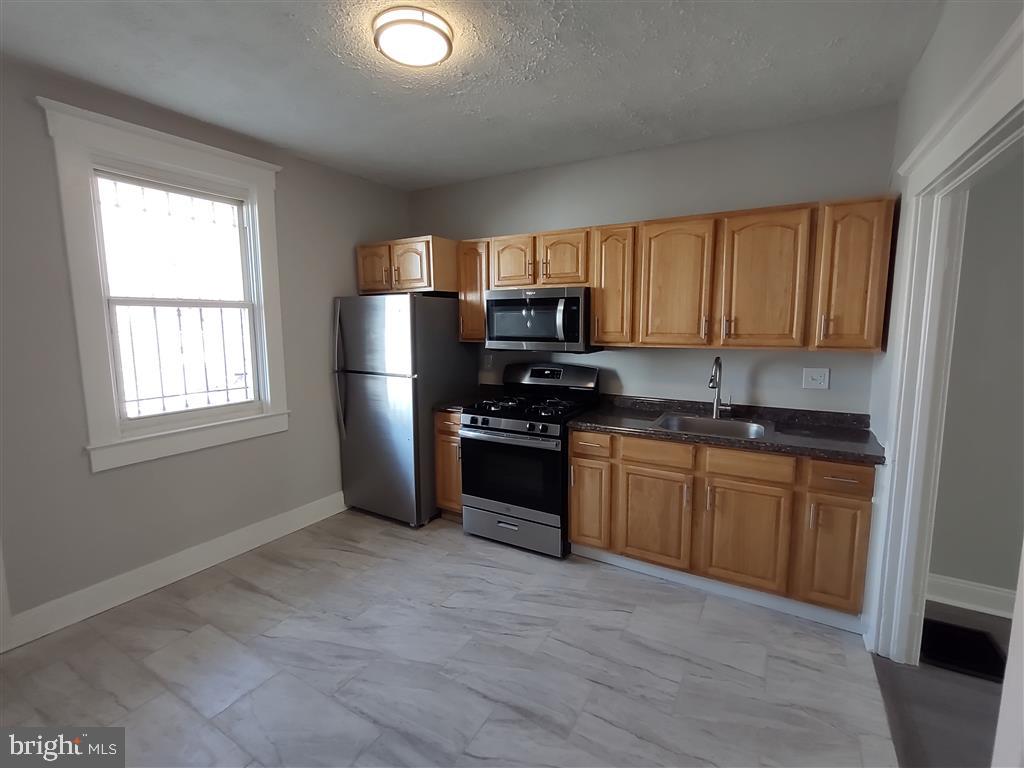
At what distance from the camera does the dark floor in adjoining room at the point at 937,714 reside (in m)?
1.69

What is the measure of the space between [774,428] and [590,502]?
1.15m

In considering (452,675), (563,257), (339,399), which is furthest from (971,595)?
(339,399)

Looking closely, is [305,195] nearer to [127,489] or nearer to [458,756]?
[127,489]

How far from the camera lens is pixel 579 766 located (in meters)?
1.64

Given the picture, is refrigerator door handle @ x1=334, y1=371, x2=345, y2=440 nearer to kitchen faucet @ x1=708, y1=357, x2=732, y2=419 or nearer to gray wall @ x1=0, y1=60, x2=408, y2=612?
gray wall @ x1=0, y1=60, x2=408, y2=612

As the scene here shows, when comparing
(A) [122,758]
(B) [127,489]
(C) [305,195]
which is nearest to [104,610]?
(B) [127,489]

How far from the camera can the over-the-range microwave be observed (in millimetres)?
3066

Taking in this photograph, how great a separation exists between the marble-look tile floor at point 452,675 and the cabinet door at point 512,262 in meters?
1.95

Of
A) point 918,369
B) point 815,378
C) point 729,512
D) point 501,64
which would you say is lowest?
point 729,512

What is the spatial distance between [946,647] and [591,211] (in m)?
3.11

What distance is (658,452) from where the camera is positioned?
2.70 metres

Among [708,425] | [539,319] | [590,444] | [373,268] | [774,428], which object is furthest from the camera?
[373,268]

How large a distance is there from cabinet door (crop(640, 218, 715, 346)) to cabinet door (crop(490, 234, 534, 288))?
2.55ft

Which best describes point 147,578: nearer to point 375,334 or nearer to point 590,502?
point 375,334
